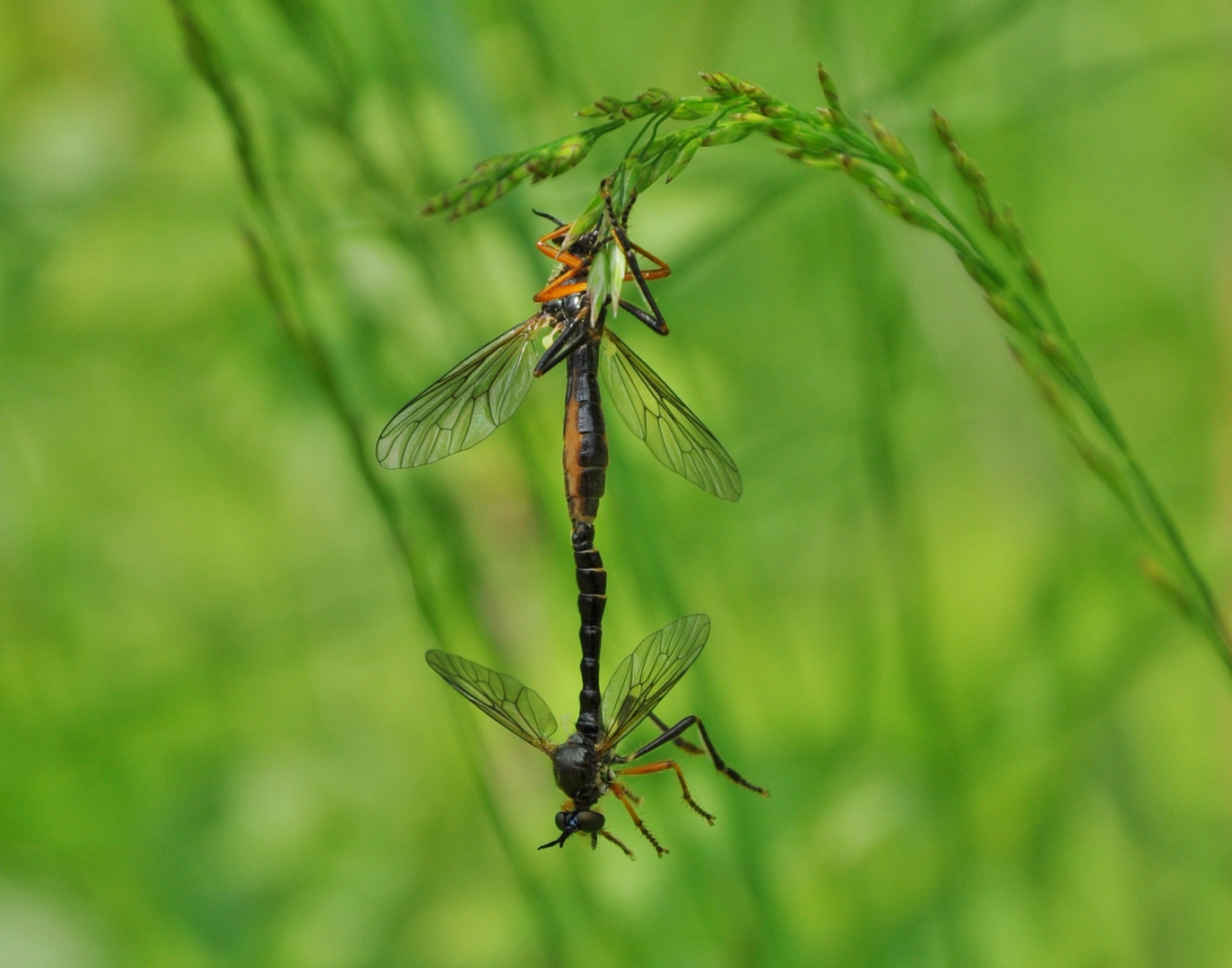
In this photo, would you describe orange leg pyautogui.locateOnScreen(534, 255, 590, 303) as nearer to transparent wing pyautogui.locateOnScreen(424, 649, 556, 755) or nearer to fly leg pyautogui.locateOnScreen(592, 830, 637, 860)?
transparent wing pyautogui.locateOnScreen(424, 649, 556, 755)

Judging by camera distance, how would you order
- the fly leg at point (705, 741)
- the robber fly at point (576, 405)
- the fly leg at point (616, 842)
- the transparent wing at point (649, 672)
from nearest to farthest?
1. the fly leg at point (616, 842)
2. the transparent wing at point (649, 672)
3. the fly leg at point (705, 741)
4. the robber fly at point (576, 405)

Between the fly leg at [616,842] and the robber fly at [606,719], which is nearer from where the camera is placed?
the fly leg at [616,842]

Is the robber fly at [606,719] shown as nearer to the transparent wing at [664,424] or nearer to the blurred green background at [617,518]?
the blurred green background at [617,518]

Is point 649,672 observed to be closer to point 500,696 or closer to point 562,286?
point 500,696

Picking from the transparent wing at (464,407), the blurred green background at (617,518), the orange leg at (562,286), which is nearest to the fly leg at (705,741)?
the blurred green background at (617,518)

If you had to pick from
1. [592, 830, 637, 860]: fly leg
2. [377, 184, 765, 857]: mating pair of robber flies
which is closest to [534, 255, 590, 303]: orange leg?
[377, 184, 765, 857]: mating pair of robber flies

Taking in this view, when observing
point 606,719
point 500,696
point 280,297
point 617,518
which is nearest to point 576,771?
point 606,719

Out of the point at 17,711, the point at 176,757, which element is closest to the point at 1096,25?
the point at 176,757

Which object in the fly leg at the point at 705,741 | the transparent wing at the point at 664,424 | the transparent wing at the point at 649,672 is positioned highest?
the transparent wing at the point at 664,424

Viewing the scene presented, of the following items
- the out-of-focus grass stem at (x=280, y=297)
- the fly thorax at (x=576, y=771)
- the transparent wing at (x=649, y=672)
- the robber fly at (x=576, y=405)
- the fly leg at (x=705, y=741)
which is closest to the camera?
the out-of-focus grass stem at (x=280, y=297)
